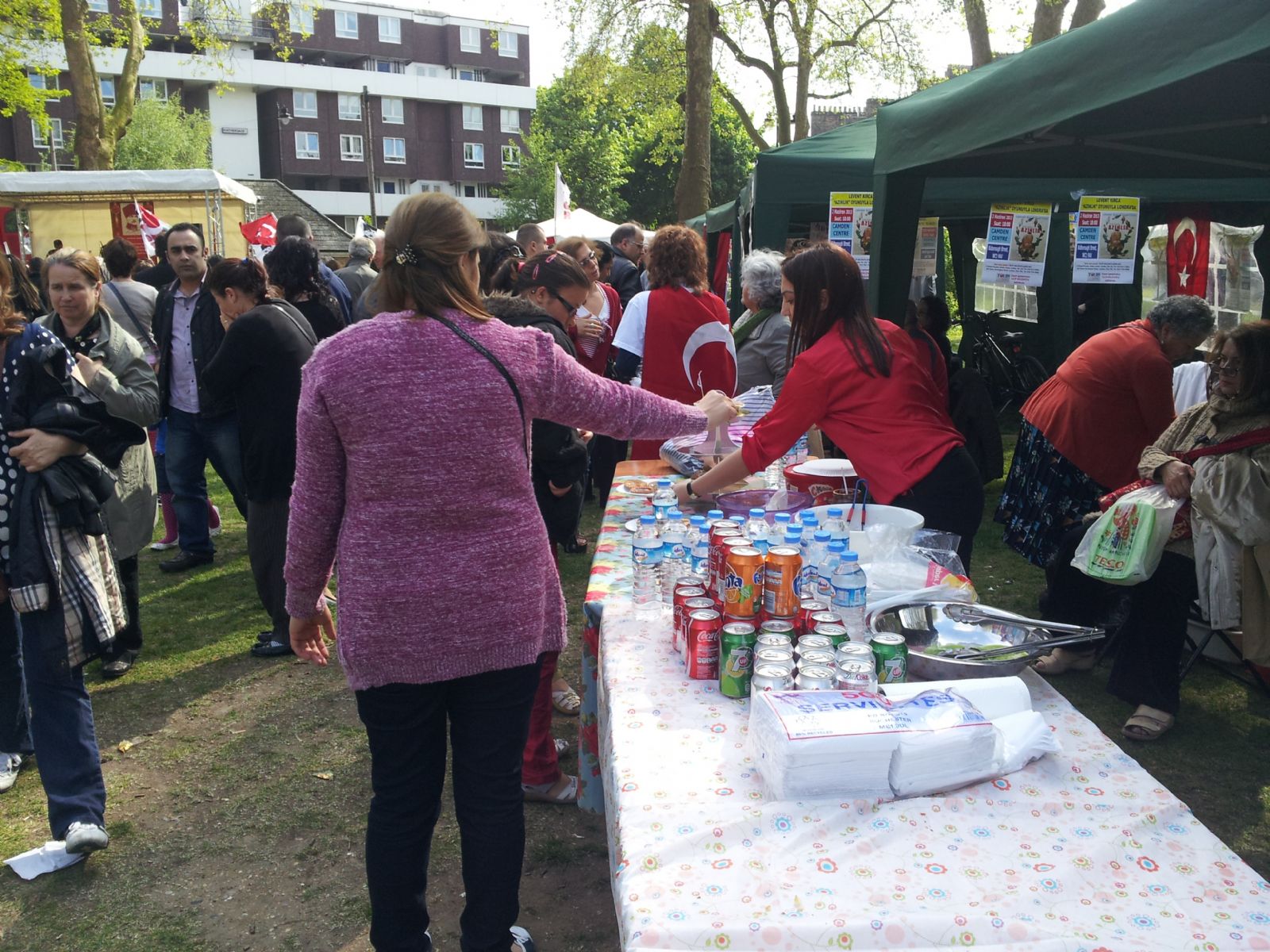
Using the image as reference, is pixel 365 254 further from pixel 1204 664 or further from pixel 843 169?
pixel 1204 664

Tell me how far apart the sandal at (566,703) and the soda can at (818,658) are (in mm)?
2020

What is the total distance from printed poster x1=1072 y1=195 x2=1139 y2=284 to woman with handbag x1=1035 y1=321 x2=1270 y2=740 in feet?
5.38

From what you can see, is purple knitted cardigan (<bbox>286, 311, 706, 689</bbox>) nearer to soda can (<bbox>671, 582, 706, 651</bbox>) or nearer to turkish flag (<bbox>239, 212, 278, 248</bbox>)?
soda can (<bbox>671, 582, 706, 651</bbox>)

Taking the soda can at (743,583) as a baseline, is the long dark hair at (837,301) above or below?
above

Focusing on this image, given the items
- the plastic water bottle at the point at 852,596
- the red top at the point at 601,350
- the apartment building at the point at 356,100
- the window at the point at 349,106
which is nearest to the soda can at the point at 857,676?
the plastic water bottle at the point at 852,596

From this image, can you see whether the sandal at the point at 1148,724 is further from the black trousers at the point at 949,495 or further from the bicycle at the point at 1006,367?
the bicycle at the point at 1006,367

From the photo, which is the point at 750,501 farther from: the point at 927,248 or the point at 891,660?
the point at 927,248

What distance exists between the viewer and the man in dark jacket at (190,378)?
16.4 feet

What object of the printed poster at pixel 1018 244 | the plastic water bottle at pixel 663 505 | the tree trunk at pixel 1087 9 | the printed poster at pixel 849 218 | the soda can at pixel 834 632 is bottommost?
the soda can at pixel 834 632

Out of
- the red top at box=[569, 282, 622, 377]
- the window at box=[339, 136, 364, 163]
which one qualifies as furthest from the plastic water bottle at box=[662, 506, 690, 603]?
the window at box=[339, 136, 364, 163]

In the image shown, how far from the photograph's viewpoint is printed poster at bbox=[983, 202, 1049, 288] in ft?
16.2

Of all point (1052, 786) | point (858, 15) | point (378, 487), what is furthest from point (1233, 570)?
point (858, 15)

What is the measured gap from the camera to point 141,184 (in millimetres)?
15320

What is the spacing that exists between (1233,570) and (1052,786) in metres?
2.12
